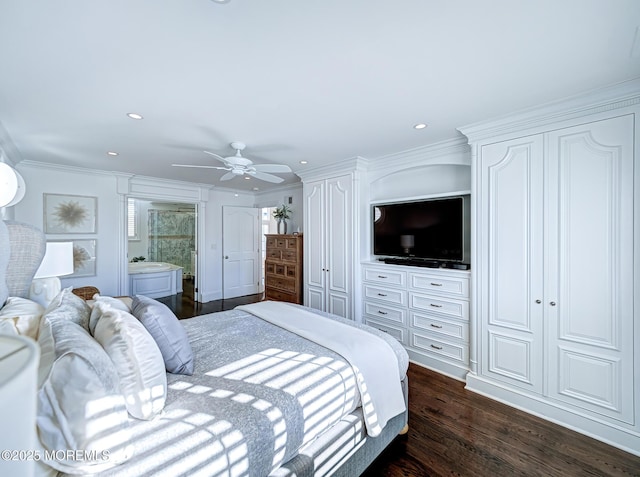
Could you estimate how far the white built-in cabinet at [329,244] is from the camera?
3.96m

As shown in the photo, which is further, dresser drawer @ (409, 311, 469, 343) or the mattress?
dresser drawer @ (409, 311, 469, 343)

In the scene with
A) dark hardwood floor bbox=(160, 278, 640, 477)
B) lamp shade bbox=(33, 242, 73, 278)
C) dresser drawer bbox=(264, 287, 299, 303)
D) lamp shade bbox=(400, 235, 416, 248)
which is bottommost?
dark hardwood floor bbox=(160, 278, 640, 477)

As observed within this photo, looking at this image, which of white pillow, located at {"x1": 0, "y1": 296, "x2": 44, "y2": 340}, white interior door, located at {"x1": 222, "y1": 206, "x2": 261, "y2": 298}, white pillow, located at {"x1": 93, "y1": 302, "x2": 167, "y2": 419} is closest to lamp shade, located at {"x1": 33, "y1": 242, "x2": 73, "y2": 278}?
white pillow, located at {"x1": 0, "y1": 296, "x2": 44, "y2": 340}

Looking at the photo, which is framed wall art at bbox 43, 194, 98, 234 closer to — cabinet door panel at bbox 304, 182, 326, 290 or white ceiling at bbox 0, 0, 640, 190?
white ceiling at bbox 0, 0, 640, 190

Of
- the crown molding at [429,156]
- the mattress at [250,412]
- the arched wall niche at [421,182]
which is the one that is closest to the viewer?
the mattress at [250,412]

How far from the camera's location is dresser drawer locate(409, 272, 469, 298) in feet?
9.61

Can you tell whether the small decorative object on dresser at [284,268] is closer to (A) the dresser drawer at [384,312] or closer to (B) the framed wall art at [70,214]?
(A) the dresser drawer at [384,312]

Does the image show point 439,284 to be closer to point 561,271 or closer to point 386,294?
point 386,294

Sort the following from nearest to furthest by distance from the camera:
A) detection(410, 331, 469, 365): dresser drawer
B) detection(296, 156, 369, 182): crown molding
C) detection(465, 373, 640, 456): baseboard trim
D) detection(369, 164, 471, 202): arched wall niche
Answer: detection(465, 373, 640, 456): baseboard trim
detection(410, 331, 469, 365): dresser drawer
detection(369, 164, 471, 202): arched wall niche
detection(296, 156, 369, 182): crown molding

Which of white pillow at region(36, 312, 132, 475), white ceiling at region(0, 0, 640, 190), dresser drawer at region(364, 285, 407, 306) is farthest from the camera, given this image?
dresser drawer at region(364, 285, 407, 306)

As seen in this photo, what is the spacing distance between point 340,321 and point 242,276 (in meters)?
4.53

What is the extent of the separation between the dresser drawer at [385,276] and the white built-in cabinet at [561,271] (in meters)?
0.83

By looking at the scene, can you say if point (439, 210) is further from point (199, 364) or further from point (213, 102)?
point (199, 364)

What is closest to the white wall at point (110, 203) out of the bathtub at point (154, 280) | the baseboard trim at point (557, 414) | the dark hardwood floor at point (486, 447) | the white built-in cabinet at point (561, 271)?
the bathtub at point (154, 280)
